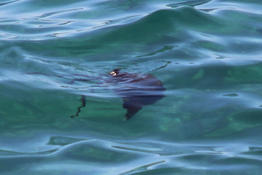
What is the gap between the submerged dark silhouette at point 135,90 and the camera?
5787mm

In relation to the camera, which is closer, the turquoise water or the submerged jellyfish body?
the turquoise water

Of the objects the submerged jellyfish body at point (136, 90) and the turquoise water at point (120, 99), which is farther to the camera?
the submerged jellyfish body at point (136, 90)

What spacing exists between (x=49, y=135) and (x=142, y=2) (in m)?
5.81

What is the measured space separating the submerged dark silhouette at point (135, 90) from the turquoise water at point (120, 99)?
82 millimetres

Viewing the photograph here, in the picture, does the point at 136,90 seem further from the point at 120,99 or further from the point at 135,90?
the point at 120,99

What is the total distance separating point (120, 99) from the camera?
5930mm

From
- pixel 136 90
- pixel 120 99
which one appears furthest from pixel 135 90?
pixel 120 99

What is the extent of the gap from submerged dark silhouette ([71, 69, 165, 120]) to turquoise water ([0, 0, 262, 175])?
82mm

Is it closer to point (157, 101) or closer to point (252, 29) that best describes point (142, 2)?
point (252, 29)

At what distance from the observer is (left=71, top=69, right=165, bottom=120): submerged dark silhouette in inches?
228

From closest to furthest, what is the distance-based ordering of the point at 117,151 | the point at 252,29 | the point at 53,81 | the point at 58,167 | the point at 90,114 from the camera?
the point at 58,167
the point at 117,151
the point at 90,114
the point at 53,81
the point at 252,29

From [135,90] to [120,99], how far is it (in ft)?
0.90

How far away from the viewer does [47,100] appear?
19.7 ft

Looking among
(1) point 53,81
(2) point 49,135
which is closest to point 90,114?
(2) point 49,135
